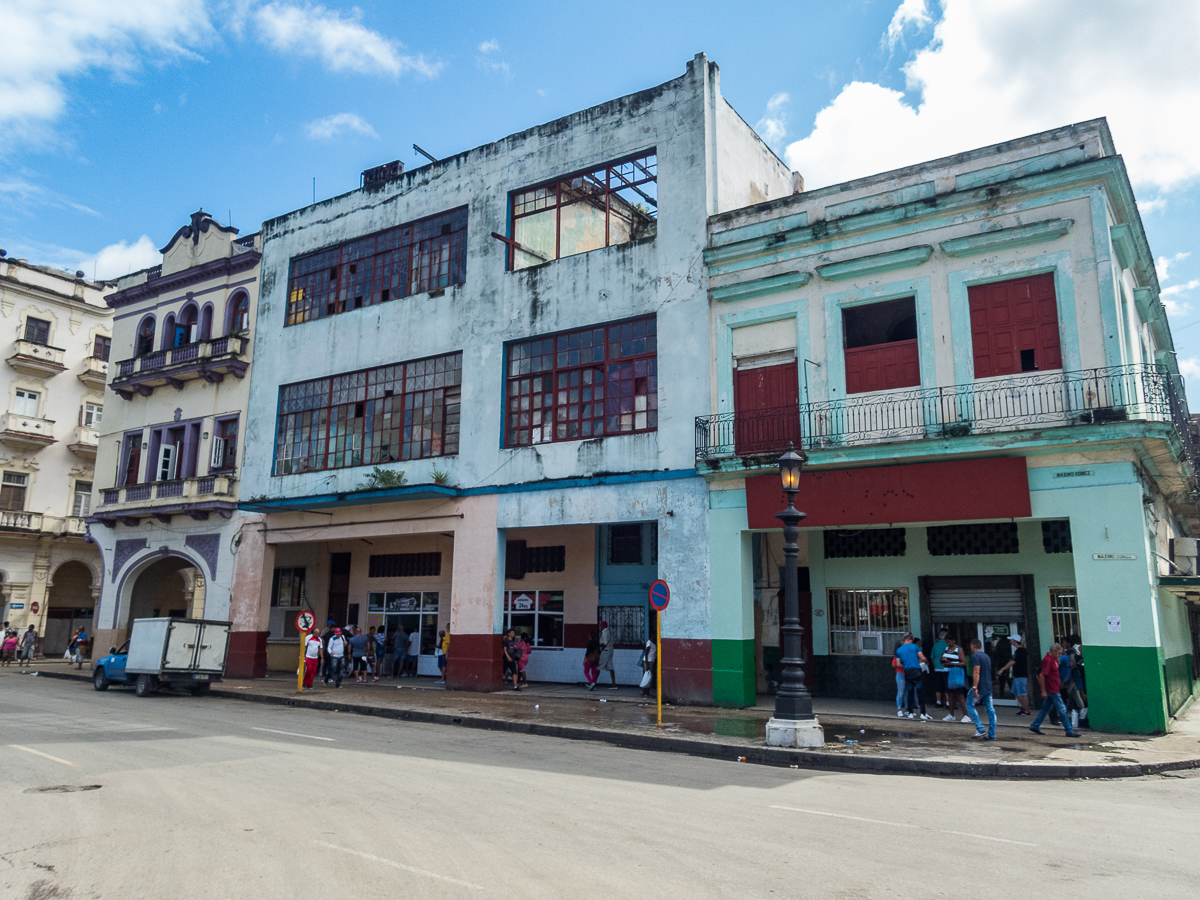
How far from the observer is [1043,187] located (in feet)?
49.5

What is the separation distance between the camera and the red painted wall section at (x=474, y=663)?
20.4m

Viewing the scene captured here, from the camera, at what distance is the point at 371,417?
2348cm

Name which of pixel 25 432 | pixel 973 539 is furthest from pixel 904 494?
pixel 25 432

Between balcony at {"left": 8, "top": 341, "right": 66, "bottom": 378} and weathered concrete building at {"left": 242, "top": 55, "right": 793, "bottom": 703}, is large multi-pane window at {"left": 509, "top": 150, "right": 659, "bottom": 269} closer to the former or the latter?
weathered concrete building at {"left": 242, "top": 55, "right": 793, "bottom": 703}

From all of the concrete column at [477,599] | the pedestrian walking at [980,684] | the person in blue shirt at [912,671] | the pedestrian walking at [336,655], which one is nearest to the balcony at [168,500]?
the pedestrian walking at [336,655]

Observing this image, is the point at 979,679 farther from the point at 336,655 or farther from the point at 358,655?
the point at 358,655

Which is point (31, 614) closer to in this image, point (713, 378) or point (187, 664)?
point (187, 664)

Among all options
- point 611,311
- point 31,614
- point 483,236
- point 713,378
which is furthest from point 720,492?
point 31,614

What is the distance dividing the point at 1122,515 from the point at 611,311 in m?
10.9

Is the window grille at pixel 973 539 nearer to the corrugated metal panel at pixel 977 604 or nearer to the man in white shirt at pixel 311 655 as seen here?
the corrugated metal panel at pixel 977 604

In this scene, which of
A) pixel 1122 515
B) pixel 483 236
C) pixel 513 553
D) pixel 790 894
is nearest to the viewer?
pixel 790 894

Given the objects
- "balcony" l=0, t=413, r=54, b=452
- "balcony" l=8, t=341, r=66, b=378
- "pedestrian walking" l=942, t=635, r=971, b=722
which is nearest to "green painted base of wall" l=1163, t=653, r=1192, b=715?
"pedestrian walking" l=942, t=635, r=971, b=722

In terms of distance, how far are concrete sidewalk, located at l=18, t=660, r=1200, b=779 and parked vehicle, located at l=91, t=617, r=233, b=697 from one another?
888mm

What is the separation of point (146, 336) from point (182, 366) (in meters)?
4.10
